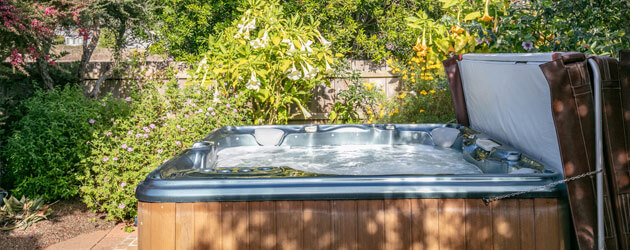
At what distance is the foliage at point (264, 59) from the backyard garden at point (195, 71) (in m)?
0.01

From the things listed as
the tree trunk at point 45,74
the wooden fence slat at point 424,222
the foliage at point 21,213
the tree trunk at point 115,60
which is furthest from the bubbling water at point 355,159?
the tree trunk at point 115,60

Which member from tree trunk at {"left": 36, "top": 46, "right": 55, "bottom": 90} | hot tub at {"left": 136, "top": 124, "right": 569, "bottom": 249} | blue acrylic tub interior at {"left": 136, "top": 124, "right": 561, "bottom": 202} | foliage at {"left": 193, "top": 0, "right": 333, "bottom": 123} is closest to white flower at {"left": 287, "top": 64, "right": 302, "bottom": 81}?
foliage at {"left": 193, "top": 0, "right": 333, "bottom": 123}

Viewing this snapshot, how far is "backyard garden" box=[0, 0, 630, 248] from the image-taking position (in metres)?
3.63

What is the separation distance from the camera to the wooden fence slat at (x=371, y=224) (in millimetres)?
1728

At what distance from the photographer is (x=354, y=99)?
566cm

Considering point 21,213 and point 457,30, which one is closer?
point 21,213

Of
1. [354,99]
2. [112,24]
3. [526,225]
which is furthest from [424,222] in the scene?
[112,24]

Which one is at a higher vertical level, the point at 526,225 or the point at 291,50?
the point at 291,50

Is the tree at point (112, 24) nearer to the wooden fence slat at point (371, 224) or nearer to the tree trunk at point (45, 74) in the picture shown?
the tree trunk at point (45, 74)

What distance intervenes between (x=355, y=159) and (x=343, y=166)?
0.71 feet

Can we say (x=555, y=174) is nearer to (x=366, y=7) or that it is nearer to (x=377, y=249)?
(x=377, y=249)

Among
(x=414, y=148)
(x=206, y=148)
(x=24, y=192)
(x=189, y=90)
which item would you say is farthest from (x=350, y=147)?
(x=24, y=192)

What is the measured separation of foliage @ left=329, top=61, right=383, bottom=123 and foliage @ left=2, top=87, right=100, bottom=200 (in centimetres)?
271

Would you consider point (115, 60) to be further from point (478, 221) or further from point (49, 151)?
point (478, 221)
